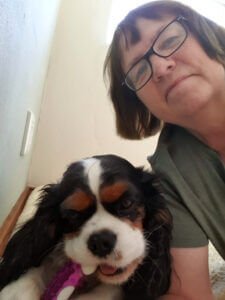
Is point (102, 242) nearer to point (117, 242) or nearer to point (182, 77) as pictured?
point (117, 242)

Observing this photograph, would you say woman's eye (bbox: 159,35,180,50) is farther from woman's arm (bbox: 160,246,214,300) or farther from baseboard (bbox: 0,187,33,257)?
baseboard (bbox: 0,187,33,257)

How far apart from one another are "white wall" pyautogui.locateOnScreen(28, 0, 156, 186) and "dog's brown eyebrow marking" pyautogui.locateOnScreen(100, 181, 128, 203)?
1637 mm

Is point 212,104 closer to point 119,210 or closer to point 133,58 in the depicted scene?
point 133,58

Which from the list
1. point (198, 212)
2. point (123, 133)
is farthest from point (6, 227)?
point (198, 212)

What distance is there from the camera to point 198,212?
3.63 feet

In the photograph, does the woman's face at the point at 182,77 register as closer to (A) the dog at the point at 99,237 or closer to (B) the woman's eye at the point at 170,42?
(B) the woman's eye at the point at 170,42

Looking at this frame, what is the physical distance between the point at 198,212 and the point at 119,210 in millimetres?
314

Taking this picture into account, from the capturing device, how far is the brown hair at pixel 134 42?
1.13 meters

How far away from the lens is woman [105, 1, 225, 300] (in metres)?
1.07

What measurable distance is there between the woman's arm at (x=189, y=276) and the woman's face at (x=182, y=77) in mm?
350

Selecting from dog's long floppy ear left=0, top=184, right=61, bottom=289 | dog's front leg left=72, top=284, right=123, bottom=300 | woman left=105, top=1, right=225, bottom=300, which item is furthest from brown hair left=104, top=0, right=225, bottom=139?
dog's front leg left=72, top=284, right=123, bottom=300

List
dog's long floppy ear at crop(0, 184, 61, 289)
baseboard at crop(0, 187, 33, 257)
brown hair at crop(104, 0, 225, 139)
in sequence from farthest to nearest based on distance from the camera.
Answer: baseboard at crop(0, 187, 33, 257) → brown hair at crop(104, 0, 225, 139) → dog's long floppy ear at crop(0, 184, 61, 289)

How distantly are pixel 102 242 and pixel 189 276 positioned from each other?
0.34 m

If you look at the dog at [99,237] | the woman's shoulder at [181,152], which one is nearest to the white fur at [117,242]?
the dog at [99,237]
